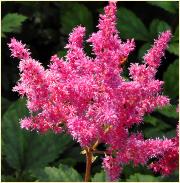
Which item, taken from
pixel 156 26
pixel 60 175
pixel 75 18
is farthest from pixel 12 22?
pixel 60 175

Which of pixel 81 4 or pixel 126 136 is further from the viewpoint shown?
pixel 81 4

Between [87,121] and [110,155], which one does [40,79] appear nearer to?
[87,121]

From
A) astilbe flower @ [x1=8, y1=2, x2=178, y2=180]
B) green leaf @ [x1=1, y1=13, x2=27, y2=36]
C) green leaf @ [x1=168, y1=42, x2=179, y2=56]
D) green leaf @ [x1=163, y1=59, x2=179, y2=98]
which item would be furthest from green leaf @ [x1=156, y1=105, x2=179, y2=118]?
astilbe flower @ [x1=8, y1=2, x2=178, y2=180]

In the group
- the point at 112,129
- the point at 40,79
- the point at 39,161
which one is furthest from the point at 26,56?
the point at 39,161

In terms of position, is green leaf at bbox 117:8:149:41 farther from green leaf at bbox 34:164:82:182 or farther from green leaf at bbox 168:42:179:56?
green leaf at bbox 34:164:82:182

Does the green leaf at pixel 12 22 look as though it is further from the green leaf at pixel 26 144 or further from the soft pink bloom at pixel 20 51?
the soft pink bloom at pixel 20 51

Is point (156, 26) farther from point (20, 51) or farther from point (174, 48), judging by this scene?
point (20, 51)

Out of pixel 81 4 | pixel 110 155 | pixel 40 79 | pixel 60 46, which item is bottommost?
pixel 110 155

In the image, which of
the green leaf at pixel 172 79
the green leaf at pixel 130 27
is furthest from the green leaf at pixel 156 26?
the green leaf at pixel 172 79
